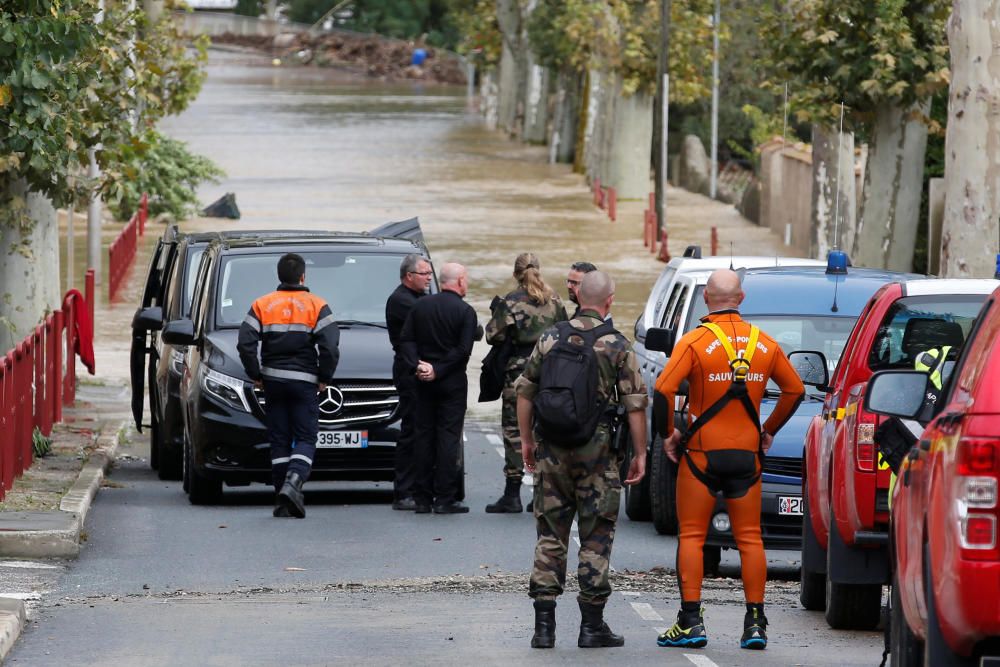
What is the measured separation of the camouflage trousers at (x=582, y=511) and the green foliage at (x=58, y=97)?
7136 millimetres

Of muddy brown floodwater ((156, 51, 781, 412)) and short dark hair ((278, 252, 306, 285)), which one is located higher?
short dark hair ((278, 252, 306, 285))

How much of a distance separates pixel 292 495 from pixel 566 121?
55.7m

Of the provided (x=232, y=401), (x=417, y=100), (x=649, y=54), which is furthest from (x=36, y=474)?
(x=417, y=100)

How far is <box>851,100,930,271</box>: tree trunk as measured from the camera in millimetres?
26875

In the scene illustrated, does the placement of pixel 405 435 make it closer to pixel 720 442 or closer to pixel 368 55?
pixel 720 442

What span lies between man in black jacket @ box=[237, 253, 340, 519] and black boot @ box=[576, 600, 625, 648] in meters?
4.89

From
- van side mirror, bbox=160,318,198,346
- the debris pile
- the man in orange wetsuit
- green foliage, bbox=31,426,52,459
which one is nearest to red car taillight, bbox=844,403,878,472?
the man in orange wetsuit

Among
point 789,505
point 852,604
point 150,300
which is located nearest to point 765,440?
point 852,604

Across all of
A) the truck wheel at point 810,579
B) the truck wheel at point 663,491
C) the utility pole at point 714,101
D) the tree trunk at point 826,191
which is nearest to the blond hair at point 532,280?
the truck wheel at point 663,491

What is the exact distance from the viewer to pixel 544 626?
29.9 ft

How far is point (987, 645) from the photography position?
5777mm

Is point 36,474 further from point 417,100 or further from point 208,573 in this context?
point 417,100

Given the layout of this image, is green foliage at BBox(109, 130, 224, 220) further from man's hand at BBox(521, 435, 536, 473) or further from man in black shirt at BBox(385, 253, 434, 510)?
man's hand at BBox(521, 435, 536, 473)

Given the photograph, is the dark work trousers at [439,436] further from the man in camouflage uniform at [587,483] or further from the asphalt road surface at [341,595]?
the man in camouflage uniform at [587,483]
